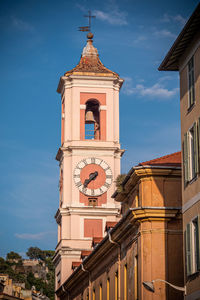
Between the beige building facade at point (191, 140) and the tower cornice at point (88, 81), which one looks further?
the tower cornice at point (88, 81)

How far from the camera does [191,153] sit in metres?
25.5

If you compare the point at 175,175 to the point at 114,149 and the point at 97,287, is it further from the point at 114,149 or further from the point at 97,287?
the point at 114,149

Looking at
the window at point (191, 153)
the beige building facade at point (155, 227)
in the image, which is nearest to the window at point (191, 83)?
the window at point (191, 153)

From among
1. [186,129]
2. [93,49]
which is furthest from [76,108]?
[186,129]

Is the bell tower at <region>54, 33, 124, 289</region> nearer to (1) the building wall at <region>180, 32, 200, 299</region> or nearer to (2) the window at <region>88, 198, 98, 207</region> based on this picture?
(2) the window at <region>88, 198, 98, 207</region>

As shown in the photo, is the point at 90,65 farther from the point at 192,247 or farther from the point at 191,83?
the point at 192,247

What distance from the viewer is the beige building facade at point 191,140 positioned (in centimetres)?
2444

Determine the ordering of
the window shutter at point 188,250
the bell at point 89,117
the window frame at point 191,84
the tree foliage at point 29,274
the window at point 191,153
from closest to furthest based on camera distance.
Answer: the window at point 191,153
the window shutter at point 188,250
the window frame at point 191,84
the bell at point 89,117
the tree foliage at point 29,274

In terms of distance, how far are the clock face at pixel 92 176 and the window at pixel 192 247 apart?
32.9 m

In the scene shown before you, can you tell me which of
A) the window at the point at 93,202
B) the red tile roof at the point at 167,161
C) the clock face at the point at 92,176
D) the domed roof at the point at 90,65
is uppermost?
the domed roof at the point at 90,65

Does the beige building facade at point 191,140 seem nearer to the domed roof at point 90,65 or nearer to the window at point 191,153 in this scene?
the window at point 191,153

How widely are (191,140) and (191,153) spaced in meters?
0.46

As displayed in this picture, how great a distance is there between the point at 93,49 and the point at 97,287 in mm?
27235

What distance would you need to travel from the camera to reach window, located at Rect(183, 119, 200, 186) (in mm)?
24516
